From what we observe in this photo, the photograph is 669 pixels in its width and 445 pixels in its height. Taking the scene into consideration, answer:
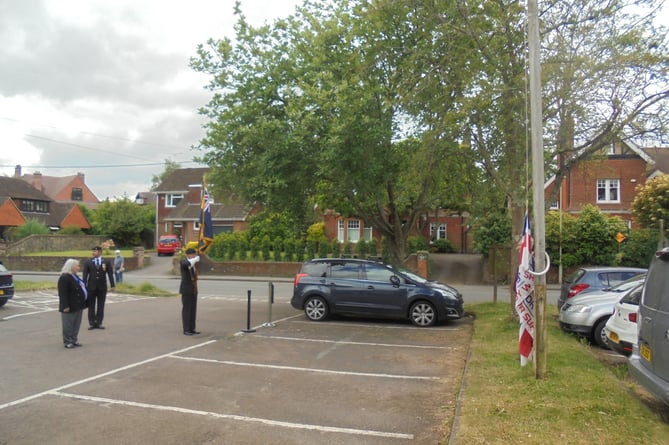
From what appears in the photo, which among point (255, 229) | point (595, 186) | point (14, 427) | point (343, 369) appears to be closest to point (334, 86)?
point (343, 369)

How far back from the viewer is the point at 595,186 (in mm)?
35188

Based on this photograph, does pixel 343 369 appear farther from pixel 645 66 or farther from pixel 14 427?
pixel 645 66

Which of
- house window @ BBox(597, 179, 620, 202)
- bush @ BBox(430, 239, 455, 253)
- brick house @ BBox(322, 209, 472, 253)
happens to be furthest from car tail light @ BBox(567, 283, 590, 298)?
bush @ BBox(430, 239, 455, 253)

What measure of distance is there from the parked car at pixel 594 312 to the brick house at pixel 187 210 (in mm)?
36238

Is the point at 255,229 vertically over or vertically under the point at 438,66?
under

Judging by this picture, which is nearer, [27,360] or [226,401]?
[226,401]

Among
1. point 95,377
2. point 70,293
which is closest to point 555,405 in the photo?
point 95,377

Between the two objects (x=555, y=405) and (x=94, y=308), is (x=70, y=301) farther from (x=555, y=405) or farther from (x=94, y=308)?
(x=555, y=405)

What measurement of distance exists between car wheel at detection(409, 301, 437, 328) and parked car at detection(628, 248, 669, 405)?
21.9 feet

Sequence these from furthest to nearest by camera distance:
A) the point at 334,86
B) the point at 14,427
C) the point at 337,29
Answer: the point at 337,29, the point at 334,86, the point at 14,427

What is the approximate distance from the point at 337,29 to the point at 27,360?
33.9 feet

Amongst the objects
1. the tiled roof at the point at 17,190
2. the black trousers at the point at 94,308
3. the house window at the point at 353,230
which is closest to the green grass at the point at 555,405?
the black trousers at the point at 94,308

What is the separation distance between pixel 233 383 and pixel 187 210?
144ft

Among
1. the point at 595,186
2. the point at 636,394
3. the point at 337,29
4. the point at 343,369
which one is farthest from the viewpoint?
the point at 595,186
